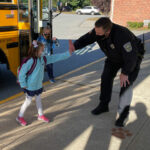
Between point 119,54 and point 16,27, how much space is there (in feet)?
7.64

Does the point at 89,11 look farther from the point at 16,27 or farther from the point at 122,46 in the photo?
the point at 122,46

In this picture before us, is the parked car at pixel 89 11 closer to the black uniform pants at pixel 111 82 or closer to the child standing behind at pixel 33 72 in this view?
the black uniform pants at pixel 111 82

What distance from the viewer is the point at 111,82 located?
370 centimetres

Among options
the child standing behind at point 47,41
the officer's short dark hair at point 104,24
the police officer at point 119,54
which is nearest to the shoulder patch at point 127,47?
the police officer at point 119,54

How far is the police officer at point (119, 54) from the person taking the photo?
118 inches

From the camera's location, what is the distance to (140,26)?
776 inches

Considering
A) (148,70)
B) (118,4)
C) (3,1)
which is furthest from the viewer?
(118,4)

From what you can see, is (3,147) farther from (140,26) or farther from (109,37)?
(140,26)

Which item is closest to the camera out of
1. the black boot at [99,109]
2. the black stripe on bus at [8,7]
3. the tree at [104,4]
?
the black boot at [99,109]

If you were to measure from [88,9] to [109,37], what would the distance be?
35.9 meters

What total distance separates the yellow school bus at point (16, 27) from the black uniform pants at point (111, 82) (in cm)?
195

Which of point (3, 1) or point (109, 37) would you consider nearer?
point (109, 37)

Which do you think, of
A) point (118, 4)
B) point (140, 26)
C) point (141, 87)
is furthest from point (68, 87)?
point (118, 4)

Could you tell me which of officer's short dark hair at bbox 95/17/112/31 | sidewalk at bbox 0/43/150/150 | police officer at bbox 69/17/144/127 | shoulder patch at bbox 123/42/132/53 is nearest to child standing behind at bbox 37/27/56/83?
sidewalk at bbox 0/43/150/150
